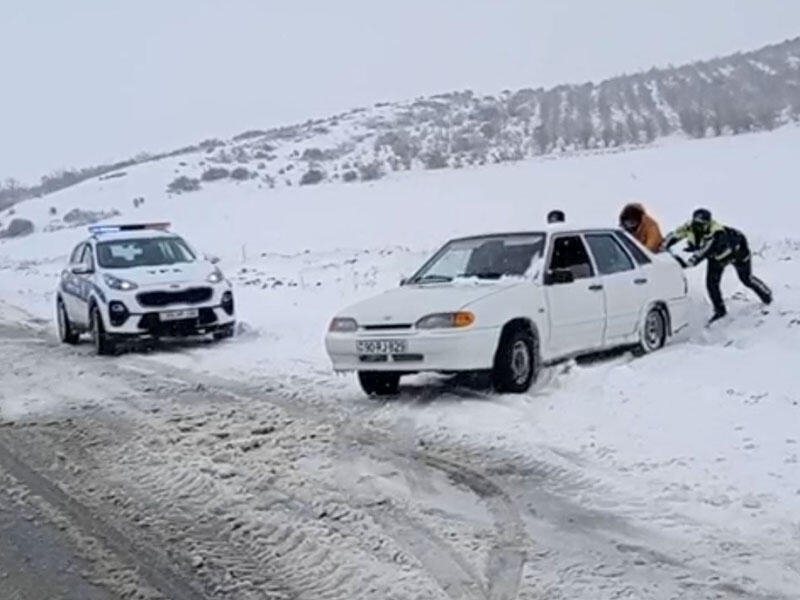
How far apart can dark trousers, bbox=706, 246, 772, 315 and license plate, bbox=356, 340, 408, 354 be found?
5301 millimetres

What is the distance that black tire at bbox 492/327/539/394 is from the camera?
8.98 m

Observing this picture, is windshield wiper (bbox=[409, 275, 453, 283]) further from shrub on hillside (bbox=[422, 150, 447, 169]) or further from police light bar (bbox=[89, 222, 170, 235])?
shrub on hillside (bbox=[422, 150, 447, 169])

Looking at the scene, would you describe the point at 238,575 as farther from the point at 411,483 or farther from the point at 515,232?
the point at 515,232

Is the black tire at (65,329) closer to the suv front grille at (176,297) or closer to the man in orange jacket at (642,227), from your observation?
the suv front grille at (176,297)

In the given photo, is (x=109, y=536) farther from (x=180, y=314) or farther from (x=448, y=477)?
(x=180, y=314)

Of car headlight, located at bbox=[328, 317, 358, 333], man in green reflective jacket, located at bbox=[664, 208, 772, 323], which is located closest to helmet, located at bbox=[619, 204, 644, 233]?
man in green reflective jacket, located at bbox=[664, 208, 772, 323]

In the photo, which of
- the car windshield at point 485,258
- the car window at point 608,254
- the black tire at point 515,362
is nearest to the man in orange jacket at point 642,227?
the car window at point 608,254

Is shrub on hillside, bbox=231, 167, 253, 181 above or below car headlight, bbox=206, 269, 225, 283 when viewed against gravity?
below

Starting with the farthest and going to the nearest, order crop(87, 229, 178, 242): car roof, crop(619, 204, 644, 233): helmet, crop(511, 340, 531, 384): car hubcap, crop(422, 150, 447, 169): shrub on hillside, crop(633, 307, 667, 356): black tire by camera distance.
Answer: crop(422, 150, 447, 169): shrub on hillside, crop(87, 229, 178, 242): car roof, crop(619, 204, 644, 233): helmet, crop(633, 307, 667, 356): black tire, crop(511, 340, 531, 384): car hubcap

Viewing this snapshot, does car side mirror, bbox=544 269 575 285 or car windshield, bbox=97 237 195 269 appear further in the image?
car windshield, bbox=97 237 195 269

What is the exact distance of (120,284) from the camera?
45.9 feet

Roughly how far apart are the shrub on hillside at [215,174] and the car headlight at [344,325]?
67736 mm

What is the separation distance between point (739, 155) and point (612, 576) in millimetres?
35609

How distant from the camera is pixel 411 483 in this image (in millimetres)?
6582
